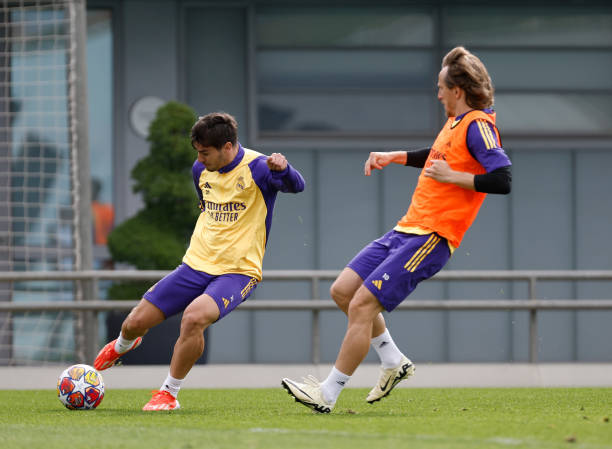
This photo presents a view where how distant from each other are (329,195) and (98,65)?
3.63 metres

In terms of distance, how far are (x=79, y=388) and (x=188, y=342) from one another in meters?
0.71

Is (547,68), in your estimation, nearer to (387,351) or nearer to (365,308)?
(387,351)

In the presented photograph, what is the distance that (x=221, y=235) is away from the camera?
573cm

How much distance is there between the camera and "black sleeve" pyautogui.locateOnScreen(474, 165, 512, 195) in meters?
4.98

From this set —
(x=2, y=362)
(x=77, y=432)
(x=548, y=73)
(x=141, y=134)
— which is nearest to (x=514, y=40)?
(x=548, y=73)

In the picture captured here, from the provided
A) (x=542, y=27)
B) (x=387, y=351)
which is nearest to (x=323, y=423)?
(x=387, y=351)

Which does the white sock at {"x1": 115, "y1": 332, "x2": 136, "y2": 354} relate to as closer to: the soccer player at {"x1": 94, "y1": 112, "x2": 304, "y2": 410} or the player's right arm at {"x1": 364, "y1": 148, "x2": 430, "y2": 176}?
the soccer player at {"x1": 94, "y1": 112, "x2": 304, "y2": 410}

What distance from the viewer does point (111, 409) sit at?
593 centimetres

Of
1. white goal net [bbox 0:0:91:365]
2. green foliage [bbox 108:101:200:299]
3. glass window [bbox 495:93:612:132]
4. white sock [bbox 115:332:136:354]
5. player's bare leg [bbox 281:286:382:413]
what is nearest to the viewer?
player's bare leg [bbox 281:286:382:413]

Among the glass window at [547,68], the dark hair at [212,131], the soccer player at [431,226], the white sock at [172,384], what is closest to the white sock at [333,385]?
the soccer player at [431,226]

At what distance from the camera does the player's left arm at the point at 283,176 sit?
18.5ft

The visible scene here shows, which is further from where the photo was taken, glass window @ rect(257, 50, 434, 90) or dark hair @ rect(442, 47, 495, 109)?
glass window @ rect(257, 50, 434, 90)

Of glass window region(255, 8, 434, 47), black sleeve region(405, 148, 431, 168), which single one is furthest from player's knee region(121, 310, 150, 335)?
glass window region(255, 8, 434, 47)

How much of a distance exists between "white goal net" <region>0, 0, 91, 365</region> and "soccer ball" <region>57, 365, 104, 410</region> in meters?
3.71
